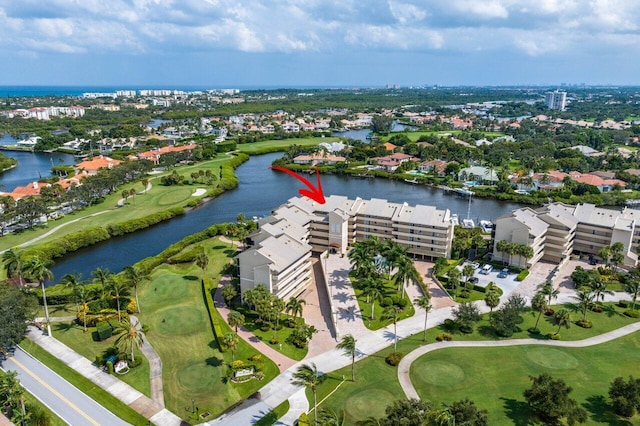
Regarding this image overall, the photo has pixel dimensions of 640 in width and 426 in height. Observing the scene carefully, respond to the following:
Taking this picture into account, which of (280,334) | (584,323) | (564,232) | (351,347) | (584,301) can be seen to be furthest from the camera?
(564,232)

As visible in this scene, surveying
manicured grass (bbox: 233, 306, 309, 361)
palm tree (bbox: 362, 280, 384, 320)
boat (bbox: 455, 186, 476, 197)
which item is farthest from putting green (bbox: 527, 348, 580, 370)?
boat (bbox: 455, 186, 476, 197)

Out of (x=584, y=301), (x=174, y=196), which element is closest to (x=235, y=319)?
(x=584, y=301)

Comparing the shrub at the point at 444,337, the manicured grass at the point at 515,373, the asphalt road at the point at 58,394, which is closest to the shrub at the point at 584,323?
the manicured grass at the point at 515,373

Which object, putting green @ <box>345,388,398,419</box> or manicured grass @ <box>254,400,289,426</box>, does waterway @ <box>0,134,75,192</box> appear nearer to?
manicured grass @ <box>254,400,289,426</box>

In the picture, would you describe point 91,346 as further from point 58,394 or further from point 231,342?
point 231,342

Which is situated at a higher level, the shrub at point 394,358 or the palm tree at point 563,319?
the palm tree at point 563,319

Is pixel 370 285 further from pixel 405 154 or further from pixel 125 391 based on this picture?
pixel 405 154

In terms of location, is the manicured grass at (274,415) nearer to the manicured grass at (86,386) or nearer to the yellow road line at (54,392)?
the manicured grass at (86,386)
